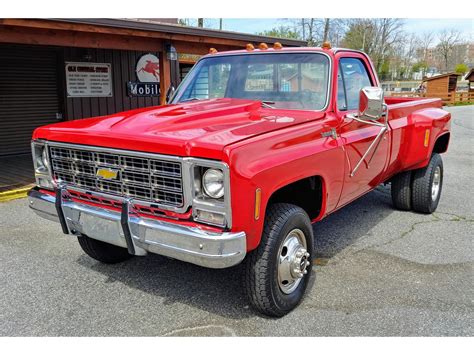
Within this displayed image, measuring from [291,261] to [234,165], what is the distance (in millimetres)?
1044

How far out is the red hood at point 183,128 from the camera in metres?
2.85

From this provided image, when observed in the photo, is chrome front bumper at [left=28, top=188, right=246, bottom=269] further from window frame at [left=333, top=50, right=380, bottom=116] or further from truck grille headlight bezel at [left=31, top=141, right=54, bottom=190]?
window frame at [left=333, top=50, right=380, bottom=116]

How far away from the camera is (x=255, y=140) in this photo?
2.96 metres

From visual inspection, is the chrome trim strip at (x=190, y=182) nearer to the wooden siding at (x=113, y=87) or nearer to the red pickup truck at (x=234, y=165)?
the red pickup truck at (x=234, y=165)

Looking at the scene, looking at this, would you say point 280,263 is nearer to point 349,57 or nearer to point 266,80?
point 266,80

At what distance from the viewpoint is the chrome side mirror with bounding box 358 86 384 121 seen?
12.4 feet

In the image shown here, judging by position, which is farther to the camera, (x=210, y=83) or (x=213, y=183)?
(x=210, y=83)

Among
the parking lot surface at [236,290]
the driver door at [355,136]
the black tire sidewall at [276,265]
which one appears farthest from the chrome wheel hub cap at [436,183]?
the black tire sidewall at [276,265]

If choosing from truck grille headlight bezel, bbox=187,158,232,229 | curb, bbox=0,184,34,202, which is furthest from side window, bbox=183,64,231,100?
curb, bbox=0,184,34,202

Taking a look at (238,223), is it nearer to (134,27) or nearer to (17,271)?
(17,271)

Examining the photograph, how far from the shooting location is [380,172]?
15.6 ft

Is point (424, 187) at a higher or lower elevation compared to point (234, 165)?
lower

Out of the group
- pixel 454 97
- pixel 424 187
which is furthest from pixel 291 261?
pixel 454 97

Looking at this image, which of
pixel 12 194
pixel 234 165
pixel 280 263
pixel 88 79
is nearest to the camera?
pixel 234 165
